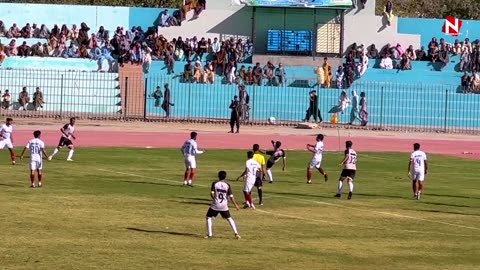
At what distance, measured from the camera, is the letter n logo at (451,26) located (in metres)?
68.8

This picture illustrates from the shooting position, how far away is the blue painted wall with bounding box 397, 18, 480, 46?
231ft

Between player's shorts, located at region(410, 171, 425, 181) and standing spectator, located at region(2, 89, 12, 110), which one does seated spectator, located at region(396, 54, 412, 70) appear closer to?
standing spectator, located at region(2, 89, 12, 110)

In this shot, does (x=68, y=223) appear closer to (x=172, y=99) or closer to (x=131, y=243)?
(x=131, y=243)

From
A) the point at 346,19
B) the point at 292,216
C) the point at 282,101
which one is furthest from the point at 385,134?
the point at 292,216

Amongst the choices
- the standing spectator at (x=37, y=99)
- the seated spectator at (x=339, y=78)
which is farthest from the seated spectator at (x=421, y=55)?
the standing spectator at (x=37, y=99)

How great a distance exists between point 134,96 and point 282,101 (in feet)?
26.3

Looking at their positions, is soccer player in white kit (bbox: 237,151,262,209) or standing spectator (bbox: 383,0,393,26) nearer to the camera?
soccer player in white kit (bbox: 237,151,262,209)

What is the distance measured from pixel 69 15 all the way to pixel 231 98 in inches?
463

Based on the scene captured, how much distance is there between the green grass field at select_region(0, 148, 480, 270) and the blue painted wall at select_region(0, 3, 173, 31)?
2574cm

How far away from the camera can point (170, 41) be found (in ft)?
226

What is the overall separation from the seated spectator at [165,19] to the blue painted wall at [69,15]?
0.96m

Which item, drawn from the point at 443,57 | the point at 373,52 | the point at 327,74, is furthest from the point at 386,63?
the point at 327,74

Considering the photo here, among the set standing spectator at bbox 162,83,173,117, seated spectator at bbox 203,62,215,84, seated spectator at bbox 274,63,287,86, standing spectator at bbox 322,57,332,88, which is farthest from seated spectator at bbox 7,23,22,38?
standing spectator at bbox 322,57,332,88

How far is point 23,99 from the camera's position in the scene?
6238 cm
